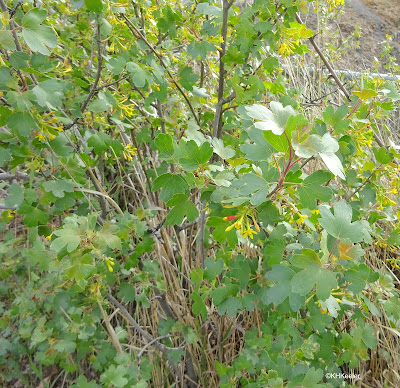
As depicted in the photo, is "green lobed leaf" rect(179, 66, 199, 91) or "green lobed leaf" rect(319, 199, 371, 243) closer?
"green lobed leaf" rect(319, 199, 371, 243)

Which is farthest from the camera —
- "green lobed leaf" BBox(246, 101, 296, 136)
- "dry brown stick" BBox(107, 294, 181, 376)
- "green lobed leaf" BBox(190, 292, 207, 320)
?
"dry brown stick" BBox(107, 294, 181, 376)

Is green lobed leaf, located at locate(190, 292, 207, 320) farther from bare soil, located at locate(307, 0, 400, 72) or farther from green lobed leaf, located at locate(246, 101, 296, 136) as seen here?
bare soil, located at locate(307, 0, 400, 72)

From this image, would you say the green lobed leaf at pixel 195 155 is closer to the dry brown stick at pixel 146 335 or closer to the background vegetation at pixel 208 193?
the background vegetation at pixel 208 193

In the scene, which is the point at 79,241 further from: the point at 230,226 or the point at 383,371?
the point at 383,371

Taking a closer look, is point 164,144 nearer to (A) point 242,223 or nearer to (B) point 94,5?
(A) point 242,223

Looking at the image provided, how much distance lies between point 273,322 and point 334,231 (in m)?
0.51

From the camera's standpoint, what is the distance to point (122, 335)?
4.28ft

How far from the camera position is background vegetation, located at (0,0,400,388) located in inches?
25.3

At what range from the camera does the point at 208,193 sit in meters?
0.74

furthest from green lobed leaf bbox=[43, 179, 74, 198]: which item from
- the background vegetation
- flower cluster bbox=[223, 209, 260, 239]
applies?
flower cluster bbox=[223, 209, 260, 239]

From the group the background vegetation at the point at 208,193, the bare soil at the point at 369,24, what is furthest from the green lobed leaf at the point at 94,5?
the bare soil at the point at 369,24

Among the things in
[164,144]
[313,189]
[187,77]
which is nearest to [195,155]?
[164,144]

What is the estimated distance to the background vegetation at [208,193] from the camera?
2.11 feet

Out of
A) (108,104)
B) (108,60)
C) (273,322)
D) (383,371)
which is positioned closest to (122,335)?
(273,322)
